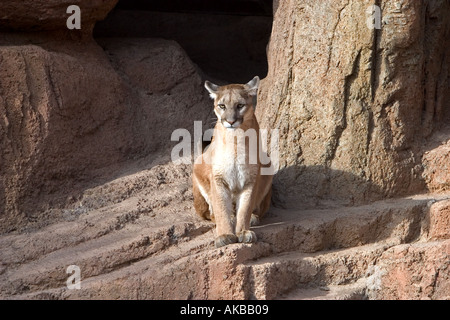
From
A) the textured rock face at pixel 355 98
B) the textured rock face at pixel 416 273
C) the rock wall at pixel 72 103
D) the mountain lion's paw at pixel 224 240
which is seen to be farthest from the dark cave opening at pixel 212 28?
the textured rock face at pixel 416 273

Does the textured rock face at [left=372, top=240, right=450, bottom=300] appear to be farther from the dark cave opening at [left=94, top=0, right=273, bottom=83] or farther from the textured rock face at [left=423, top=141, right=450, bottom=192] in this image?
the dark cave opening at [left=94, top=0, right=273, bottom=83]

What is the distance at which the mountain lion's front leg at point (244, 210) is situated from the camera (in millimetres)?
7688

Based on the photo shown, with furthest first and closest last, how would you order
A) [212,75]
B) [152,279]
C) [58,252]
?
[212,75]
[58,252]
[152,279]

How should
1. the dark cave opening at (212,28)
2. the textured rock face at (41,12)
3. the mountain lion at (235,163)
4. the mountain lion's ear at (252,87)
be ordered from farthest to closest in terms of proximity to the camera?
1. the dark cave opening at (212,28)
2. the textured rock face at (41,12)
3. the mountain lion's ear at (252,87)
4. the mountain lion at (235,163)

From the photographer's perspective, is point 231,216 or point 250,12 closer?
point 231,216

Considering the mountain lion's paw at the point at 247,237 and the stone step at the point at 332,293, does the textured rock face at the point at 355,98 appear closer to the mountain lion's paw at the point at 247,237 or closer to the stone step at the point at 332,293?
the stone step at the point at 332,293

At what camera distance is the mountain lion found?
7.77m

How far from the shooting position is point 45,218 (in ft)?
27.8

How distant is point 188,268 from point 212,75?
4.24 m

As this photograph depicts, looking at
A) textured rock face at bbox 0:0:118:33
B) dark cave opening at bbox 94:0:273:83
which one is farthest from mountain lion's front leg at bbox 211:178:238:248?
dark cave opening at bbox 94:0:273:83

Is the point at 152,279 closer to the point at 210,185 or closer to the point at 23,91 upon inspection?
the point at 210,185

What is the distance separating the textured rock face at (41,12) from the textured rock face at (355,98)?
2115 millimetres

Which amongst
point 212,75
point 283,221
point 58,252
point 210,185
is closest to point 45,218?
point 58,252

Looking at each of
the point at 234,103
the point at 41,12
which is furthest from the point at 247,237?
the point at 41,12
